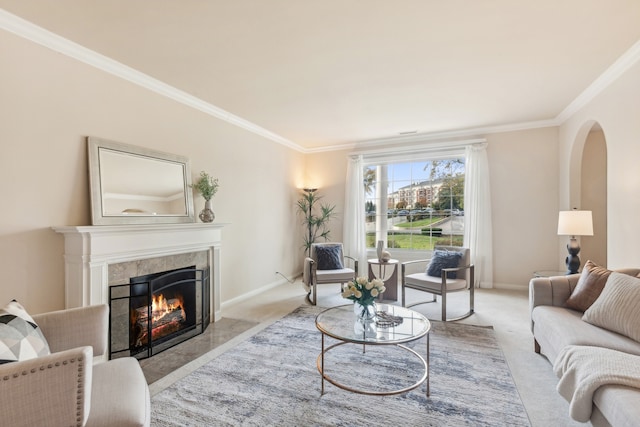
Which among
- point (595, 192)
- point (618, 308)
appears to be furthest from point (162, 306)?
point (595, 192)

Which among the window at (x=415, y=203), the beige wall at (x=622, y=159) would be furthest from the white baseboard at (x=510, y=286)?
the beige wall at (x=622, y=159)

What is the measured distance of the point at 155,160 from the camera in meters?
3.16

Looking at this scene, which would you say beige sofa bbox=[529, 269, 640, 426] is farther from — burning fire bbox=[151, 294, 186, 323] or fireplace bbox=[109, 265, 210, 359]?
burning fire bbox=[151, 294, 186, 323]

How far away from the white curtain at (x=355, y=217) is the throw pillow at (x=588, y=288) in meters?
3.47

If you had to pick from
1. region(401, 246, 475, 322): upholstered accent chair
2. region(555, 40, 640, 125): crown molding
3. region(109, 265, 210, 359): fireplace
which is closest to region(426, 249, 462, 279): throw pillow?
region(401, 246, 475, 322): upholstered accent chair

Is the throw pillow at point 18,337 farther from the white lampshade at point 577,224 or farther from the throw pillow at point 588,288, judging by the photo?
the white lampshade at point 577,224

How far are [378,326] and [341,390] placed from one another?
515 mm

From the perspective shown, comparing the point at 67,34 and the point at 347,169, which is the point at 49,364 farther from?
the point at 347,169

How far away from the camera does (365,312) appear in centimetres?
243

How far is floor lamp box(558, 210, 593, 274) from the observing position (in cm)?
334

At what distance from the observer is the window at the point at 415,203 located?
5340 mm

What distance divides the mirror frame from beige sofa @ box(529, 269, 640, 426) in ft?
11.4

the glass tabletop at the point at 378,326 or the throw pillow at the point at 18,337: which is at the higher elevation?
the throw pillow at the point at 18,337

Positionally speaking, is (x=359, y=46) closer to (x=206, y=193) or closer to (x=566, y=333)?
(x=206, y=193)
